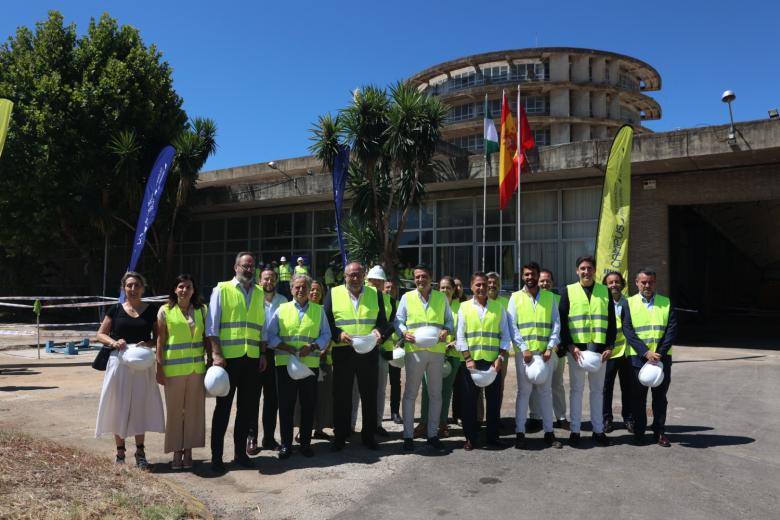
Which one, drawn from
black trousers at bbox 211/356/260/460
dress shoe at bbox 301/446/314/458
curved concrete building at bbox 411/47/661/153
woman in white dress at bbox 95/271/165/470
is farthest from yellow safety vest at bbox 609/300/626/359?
curved concrete building at bbox 411/47/661/153

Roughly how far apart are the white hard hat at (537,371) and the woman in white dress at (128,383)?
11.1 feet

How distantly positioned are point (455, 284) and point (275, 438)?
2672 millimetres

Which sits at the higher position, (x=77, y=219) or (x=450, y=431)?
(x=77, y=219)

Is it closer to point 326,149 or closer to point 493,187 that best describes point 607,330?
point 326,149

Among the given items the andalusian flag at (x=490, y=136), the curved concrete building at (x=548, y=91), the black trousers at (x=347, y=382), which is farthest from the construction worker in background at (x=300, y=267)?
the curved concrete building at (x=548, y=91)

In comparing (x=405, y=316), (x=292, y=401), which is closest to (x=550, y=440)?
(x=405, y=316)

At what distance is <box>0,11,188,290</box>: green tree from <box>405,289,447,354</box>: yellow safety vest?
16862 mm

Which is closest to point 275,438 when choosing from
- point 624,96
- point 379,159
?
point 379,159

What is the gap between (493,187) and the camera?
62.2 feet

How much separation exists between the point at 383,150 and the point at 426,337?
1123cm

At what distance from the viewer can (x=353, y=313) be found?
5809 mm

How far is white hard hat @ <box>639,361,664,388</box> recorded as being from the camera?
5801mm

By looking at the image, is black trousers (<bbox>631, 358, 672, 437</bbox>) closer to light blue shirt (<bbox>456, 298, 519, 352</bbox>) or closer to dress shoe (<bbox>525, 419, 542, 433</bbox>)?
dress shoe (<bbox>525, 419, 542, 433</bbox>)

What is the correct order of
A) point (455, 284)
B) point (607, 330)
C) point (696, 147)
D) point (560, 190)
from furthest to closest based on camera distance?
1. point (560, 190)
2. point (696, 147)
3. point (455, 284)
4. point (607, 330)
